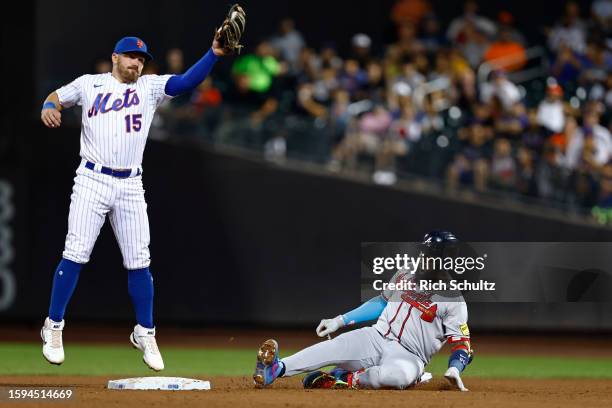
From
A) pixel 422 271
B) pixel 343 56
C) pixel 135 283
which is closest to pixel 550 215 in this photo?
pixel 343 56

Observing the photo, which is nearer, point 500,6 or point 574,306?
point 574,306

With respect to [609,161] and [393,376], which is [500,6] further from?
[393,376]

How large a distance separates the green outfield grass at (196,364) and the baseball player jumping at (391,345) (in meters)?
2.41

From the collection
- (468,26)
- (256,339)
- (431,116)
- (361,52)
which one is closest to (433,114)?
(431,116)

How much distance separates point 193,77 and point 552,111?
8.06m

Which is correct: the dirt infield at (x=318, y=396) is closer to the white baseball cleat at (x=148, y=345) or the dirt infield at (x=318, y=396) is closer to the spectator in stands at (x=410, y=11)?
the white baseball cleat at (x=148, y=345)

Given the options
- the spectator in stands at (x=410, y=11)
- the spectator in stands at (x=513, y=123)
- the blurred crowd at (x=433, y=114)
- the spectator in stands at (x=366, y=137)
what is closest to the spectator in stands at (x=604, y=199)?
the blurred crowd at (x=433, y=114)

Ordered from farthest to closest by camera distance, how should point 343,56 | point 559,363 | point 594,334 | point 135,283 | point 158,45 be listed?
point 343,56, point 158,45, point 594,334, point 559,363, point 135,283

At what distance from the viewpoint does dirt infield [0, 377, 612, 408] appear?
7.00 metres

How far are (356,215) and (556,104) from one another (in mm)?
2877

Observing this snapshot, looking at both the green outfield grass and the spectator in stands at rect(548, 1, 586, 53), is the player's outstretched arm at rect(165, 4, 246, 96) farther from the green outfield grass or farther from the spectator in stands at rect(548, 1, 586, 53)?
the spectator in stands at rect(548, 1, 586, 53)

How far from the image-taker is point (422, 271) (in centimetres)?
805

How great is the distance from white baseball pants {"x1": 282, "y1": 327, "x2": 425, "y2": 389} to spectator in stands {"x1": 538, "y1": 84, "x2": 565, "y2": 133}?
712 centimetres

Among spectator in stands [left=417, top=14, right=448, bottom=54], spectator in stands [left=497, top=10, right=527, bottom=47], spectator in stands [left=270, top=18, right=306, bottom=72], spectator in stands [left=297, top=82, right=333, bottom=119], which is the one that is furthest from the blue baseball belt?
spectator in stands [left=497, top=10, right=527, bottom=47]
